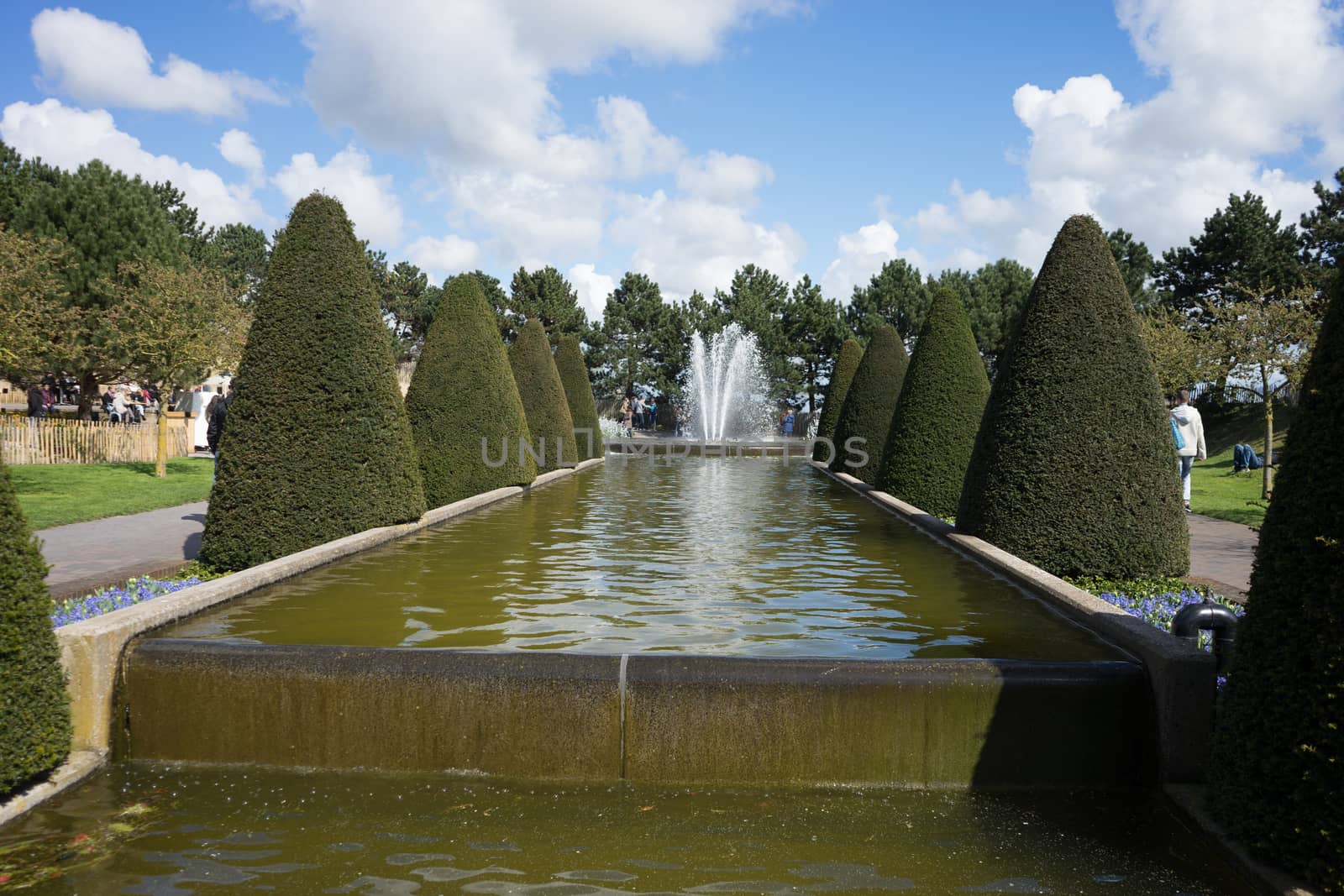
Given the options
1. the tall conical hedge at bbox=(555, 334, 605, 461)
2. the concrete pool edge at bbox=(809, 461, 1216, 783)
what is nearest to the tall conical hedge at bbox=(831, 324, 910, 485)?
the tall conical hedge at bbox=(555, 334, 605, 461)

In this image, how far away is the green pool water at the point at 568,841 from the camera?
350 centimetres

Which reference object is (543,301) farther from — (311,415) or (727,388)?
(311,415)

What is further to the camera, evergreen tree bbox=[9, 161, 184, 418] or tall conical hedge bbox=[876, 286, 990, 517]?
evergreen tree bbox=[9, 161, 184, 418]

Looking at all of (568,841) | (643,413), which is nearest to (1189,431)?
(568,841)

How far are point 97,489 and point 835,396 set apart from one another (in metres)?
15.7

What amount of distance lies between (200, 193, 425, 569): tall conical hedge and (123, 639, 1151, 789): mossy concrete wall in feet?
12.0

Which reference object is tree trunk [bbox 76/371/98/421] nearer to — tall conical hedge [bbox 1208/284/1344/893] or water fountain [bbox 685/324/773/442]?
water fountain [bbox 685/324/773/442]

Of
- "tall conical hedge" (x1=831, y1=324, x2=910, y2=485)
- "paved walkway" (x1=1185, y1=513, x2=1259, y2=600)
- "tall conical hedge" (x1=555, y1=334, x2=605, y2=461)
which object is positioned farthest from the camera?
"tall conical hedge" (x1=555, y1=334, x2=605, y2=461)

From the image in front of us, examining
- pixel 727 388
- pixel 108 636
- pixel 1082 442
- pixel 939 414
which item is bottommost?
pixel 108 636

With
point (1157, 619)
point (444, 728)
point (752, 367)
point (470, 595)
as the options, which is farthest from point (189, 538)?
point (752, 367)

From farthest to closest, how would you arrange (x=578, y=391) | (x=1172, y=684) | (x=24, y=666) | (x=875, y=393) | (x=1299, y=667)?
(x=578, y=391)
(x=875, y=393)
(x=1172, y=684)
(x=24, y=666)
(x=1299, y=667)

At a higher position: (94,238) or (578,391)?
(94,238)

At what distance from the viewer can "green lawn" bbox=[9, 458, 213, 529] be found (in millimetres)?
14125

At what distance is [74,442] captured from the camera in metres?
25.2
